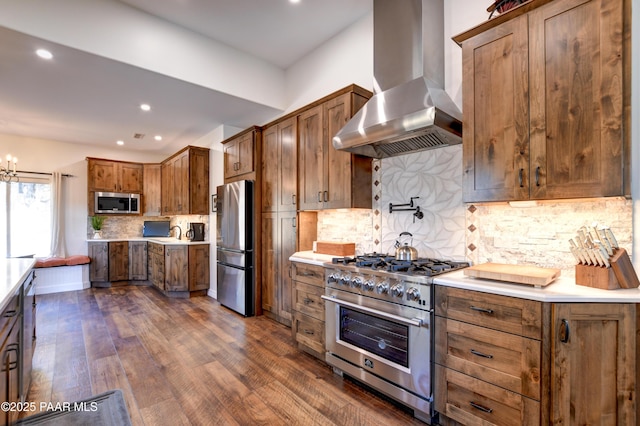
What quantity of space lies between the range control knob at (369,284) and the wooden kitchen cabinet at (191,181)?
3.82m

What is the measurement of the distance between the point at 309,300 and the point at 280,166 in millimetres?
1701

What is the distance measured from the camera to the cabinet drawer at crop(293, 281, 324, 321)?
274 cm

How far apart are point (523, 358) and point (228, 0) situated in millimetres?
3735

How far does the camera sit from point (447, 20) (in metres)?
2.52

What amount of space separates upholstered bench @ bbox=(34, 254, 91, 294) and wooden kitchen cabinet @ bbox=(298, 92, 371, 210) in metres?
5.08

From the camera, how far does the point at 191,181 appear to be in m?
5.11

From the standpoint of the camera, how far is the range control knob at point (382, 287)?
2111mm

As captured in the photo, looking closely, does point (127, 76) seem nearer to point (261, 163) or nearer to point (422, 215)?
point (261, 163)

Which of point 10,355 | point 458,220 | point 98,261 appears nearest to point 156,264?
point 98,261

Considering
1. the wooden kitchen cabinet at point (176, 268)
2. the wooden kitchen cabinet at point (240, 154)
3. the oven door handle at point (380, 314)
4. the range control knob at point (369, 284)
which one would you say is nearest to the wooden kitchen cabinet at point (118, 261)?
the wooden kitchen cabinet at point (176, 268)

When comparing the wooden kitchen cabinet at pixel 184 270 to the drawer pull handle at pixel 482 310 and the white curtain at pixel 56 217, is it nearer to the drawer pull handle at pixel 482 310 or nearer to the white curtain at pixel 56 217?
the white curtain at pixel 56 217

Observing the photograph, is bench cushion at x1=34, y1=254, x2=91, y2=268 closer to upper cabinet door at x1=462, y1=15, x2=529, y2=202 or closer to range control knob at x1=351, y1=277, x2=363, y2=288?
range control knob at x1=351, y1=277, x2=363, y2=288

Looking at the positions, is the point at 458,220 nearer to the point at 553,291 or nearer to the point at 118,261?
the point at 553,291

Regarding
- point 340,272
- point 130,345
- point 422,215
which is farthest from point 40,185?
point 422,215
